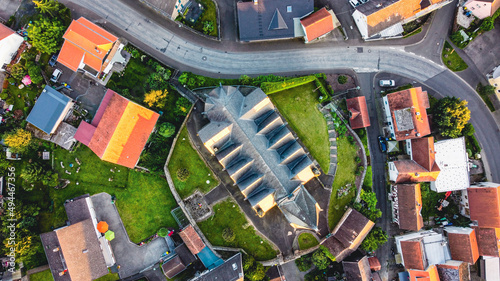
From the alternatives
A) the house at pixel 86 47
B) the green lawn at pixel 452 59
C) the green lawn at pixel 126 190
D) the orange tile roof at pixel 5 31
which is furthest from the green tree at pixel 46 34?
the green lawn at pixel 452 59

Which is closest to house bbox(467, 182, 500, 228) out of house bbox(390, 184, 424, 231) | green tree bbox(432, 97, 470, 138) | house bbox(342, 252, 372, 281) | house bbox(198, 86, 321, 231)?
house bbox(390, 184, 424, 231)

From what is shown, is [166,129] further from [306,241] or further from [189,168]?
[306,241]

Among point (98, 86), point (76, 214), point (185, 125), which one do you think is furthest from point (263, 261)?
point (98, 86)

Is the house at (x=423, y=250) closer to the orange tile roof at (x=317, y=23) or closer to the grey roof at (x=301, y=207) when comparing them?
the grey roof at (x=301, y=207)

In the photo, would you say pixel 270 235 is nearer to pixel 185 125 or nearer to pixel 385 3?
pixel 185 125

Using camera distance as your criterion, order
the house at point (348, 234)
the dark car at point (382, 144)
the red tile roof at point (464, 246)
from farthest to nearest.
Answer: the dark car at point (382, 144) < the red tile roof at point (464, 246) < the house at point (348, 234)

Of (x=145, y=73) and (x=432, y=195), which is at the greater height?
(x=432, y=195)
